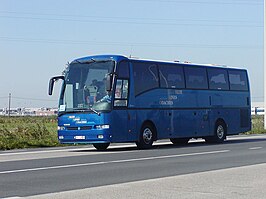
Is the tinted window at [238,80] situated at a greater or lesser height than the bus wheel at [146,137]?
greater

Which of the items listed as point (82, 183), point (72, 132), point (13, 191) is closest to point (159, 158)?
point (72, 132)

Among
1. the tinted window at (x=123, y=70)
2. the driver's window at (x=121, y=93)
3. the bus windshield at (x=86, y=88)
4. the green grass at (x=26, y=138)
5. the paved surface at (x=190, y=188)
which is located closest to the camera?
the paved surface at (x=190, y=188)

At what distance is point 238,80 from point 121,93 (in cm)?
909

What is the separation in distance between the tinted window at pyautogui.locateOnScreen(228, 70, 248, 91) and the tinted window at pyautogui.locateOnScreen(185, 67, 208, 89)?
2.31 m

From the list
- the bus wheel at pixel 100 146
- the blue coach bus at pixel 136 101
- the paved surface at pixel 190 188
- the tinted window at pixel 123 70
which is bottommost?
the paved surface at pixel 190 188

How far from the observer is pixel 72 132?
81.3 feet

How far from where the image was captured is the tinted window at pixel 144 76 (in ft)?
82.9

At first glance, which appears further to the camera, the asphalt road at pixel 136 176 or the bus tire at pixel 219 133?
the bus tire at pixel 219 133

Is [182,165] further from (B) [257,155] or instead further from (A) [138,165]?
(B) [257,155]

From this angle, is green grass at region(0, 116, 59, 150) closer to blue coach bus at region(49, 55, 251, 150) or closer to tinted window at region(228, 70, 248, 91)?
blue coach bus at region(49, 55, 251, 150)

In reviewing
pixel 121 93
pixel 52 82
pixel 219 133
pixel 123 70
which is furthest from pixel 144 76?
pixel 219 133

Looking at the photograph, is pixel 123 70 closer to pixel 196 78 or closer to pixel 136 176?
pixel 196 78

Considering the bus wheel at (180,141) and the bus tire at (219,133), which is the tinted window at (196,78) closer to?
the bus tire at (219,133)

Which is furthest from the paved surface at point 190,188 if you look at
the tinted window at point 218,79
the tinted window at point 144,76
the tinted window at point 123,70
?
the tinted window at point 218,79
